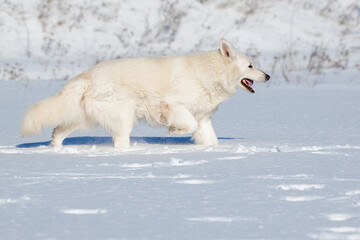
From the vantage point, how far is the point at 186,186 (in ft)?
14.5

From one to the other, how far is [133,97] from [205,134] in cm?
85

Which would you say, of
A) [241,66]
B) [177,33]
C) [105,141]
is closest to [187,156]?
[241,66]

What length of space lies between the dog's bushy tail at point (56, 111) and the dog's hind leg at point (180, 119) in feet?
2.81

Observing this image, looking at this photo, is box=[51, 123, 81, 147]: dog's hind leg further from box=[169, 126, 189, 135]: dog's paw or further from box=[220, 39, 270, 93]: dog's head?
box=[220, 39, 270, 93]: dog's head

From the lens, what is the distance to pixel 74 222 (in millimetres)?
3471

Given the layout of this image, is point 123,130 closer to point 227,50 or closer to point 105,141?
point 105,141

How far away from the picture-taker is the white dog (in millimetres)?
6480

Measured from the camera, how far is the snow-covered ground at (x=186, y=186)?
11.0 ft

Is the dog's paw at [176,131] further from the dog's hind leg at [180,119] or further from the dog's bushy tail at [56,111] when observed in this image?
the dog's bushy tail at [56,111]

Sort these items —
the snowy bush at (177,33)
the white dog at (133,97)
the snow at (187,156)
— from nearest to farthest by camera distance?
the snow at (187,156) < the white dog at (133,97) < the snowy bush at (177,33)

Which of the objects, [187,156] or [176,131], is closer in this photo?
[187,156]

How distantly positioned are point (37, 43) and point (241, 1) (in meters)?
6.25

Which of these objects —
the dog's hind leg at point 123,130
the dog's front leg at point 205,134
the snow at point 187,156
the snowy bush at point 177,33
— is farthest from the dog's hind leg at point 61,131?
the snowy bush at point 177,33

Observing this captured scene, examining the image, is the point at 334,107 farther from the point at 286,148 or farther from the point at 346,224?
the point at 346,224
